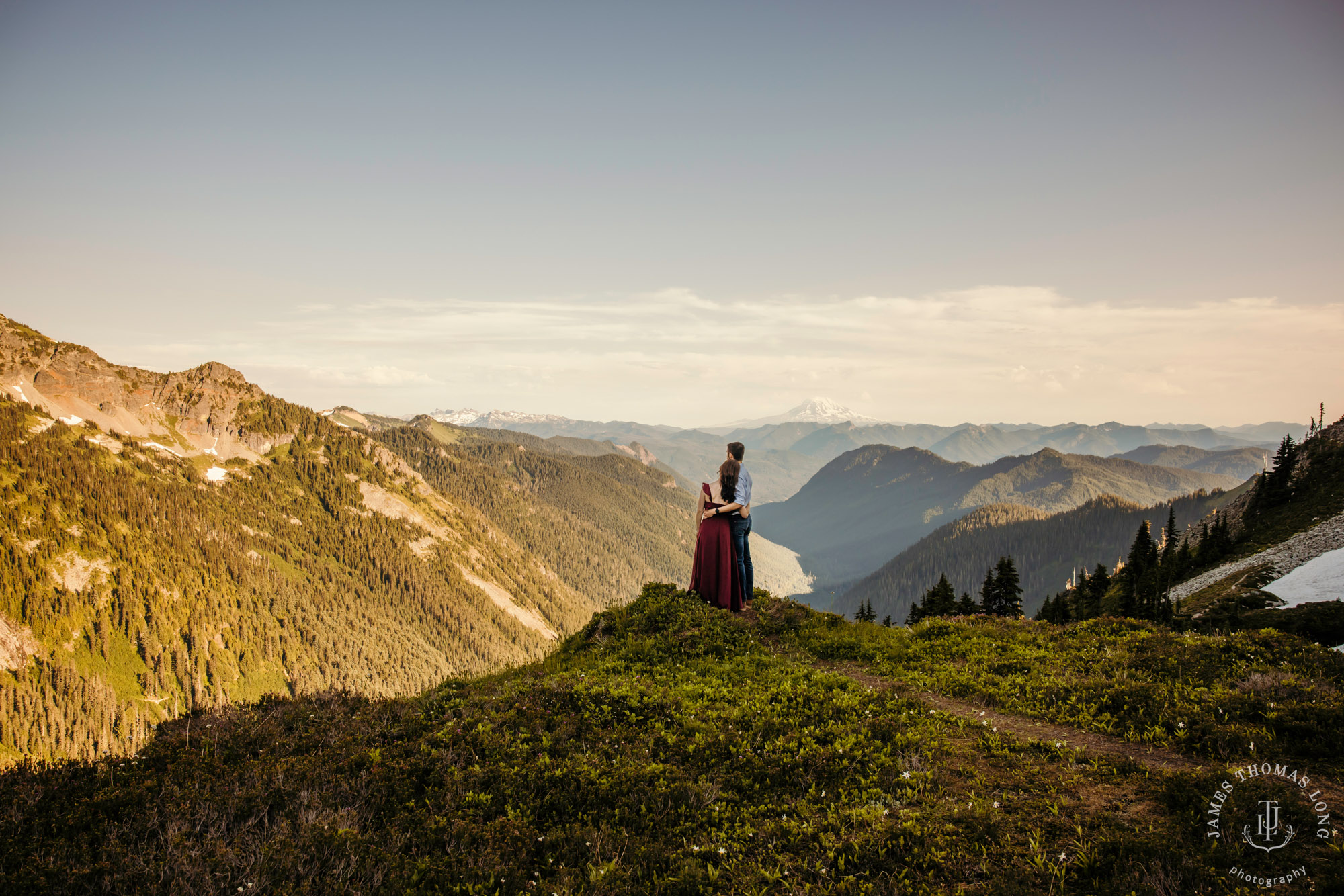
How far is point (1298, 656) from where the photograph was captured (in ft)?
38.6

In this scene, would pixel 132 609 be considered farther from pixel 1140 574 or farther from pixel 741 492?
pixel 1140 574

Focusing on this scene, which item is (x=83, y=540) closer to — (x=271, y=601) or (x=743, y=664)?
(x=271, y=601)

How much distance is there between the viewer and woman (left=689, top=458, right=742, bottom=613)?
734 inches

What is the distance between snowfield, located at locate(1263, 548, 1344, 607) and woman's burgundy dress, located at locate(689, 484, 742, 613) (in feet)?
60.6

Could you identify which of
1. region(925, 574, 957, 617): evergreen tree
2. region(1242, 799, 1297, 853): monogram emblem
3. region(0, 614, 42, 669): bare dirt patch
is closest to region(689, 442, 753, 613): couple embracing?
region(1242, 799, 1297, 853): monogram emblem

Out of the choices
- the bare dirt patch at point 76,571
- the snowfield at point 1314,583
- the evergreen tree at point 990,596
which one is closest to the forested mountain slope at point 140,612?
the bare dirt patch at point 76,571

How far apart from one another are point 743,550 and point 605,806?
12348 mm

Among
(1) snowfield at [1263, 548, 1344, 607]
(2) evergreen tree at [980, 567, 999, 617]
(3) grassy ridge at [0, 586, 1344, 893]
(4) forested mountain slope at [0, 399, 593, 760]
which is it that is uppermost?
(1) snowfield at [1263, 548, 1344, 607]

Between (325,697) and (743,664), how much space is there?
33.3 ft

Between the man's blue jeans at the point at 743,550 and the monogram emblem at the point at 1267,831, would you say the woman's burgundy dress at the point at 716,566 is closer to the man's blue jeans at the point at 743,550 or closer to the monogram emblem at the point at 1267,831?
the man's blue jeans at the point at 743,550

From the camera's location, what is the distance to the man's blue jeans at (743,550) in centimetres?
1895

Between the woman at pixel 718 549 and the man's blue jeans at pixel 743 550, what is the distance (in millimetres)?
209

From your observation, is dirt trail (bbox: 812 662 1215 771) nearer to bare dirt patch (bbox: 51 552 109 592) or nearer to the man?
the man

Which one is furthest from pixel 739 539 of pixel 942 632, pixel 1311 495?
pixel 1311 495
